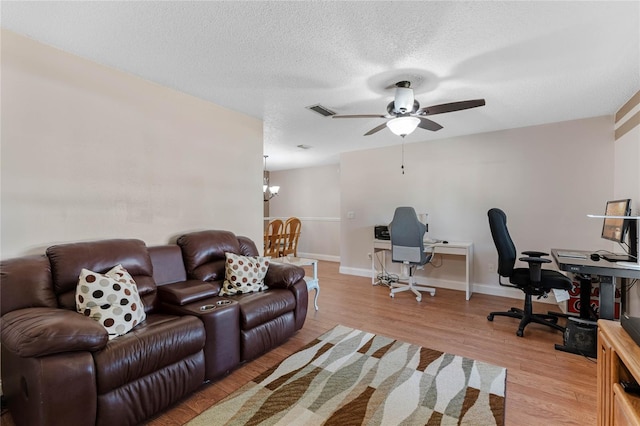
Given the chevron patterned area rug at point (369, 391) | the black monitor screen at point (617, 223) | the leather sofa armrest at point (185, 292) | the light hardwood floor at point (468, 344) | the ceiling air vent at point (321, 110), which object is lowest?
the light hardwood floor at point (468, 344)

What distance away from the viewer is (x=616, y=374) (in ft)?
3.67

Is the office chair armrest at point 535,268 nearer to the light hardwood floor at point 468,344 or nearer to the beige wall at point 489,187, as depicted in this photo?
the light hardwood floor at point 468,344

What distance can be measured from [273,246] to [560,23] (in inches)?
171

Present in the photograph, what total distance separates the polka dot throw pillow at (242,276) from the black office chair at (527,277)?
242cm

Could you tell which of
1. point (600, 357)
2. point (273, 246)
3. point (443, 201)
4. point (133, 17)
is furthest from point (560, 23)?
point (273, 246)

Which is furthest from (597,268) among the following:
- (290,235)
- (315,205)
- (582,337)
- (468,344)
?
(315,205)

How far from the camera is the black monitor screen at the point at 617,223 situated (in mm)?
2453

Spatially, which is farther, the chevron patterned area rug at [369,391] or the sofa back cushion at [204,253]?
the sofa back cushion at [204,253]

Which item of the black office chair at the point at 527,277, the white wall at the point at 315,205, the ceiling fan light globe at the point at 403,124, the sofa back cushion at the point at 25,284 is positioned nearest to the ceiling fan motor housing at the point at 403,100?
the ceiling fan light globe at the point at 403,124

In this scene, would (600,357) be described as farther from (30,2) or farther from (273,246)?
(273,246)

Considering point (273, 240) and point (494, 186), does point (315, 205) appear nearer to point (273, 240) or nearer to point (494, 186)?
point (273, 240)

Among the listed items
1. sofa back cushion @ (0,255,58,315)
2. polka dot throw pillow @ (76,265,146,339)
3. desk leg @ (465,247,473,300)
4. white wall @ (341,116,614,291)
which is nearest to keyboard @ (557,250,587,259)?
white wall @ (341,116,614,291)

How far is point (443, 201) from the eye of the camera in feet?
14.6

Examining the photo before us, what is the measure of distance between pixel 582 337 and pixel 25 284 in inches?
160
